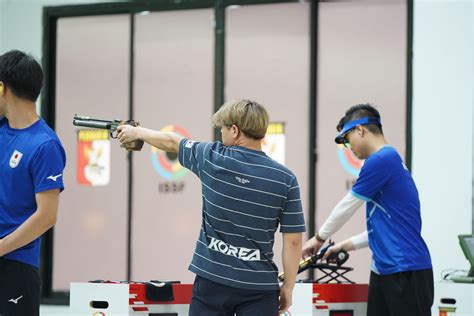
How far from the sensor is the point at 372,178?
400cm

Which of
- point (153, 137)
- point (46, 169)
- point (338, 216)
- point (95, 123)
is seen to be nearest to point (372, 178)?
point (338, 216)

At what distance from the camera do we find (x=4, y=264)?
279cm

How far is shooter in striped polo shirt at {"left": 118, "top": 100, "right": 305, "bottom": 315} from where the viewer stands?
122 inches

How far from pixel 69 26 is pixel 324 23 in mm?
2753

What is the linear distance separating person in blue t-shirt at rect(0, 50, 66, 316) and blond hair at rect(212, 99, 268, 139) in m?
0.67

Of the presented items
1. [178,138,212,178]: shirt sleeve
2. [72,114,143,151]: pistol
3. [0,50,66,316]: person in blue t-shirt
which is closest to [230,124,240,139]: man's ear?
[178,138,212,178]: shirt sleeve

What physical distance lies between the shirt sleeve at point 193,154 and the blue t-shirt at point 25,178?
0.60 meters

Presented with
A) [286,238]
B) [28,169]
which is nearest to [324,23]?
[286,238]

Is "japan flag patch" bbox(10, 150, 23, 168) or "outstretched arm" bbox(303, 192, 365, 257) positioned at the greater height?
"japan flag patch" bbox(10, 150, 23, 168)

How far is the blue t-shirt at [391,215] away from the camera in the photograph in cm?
395

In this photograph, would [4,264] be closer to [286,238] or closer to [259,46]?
[286,238]

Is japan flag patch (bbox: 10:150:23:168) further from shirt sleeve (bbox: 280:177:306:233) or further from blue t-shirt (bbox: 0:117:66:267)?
shirt sleeve (bbox: 280:177:306:233)

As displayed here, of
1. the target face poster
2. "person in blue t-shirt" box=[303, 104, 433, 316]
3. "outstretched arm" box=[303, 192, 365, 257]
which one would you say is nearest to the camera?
"person in blue t-shirt" box=[303, 104, 433, 316]

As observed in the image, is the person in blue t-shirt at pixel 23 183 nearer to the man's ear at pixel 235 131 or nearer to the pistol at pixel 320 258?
the man's ear at pixel 235 131
